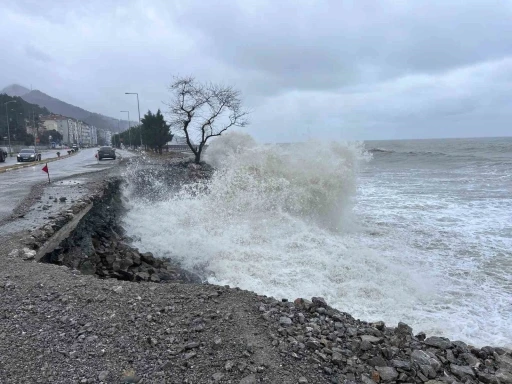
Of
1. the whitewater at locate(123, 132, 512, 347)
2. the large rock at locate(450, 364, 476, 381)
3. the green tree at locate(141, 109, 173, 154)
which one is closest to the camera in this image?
the large rock at locate(450, 364, 476, 381)

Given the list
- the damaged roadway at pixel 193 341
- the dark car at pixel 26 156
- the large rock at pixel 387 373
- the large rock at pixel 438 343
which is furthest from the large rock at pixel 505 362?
the dark car at pixel 26 156

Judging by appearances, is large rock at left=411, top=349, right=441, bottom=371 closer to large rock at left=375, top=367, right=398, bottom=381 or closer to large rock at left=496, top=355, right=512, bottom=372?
large rock at left=375, top=367, right=398, bottom=381

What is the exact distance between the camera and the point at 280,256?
8781 mm

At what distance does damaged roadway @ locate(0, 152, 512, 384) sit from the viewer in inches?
129

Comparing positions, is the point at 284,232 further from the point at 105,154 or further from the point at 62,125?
the point at 62,125

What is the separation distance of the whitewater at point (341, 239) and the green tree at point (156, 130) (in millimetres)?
31311

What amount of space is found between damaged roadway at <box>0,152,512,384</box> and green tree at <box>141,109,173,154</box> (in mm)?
45139

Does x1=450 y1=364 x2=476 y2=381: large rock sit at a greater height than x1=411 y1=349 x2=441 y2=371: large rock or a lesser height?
lesser

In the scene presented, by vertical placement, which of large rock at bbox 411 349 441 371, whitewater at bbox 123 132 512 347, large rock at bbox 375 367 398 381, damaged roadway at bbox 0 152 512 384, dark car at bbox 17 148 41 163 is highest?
dark car at bbox 17 148 41 163

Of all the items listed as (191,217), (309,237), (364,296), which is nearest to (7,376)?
(364,296)

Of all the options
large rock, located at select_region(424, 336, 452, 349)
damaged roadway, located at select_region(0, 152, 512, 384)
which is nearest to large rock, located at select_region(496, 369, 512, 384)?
damaged roadway, located at select_region(0, 152, 512, 384)

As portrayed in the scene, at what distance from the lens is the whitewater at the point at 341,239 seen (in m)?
6.66

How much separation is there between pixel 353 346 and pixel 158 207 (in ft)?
34.7

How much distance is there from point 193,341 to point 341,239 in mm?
7782
